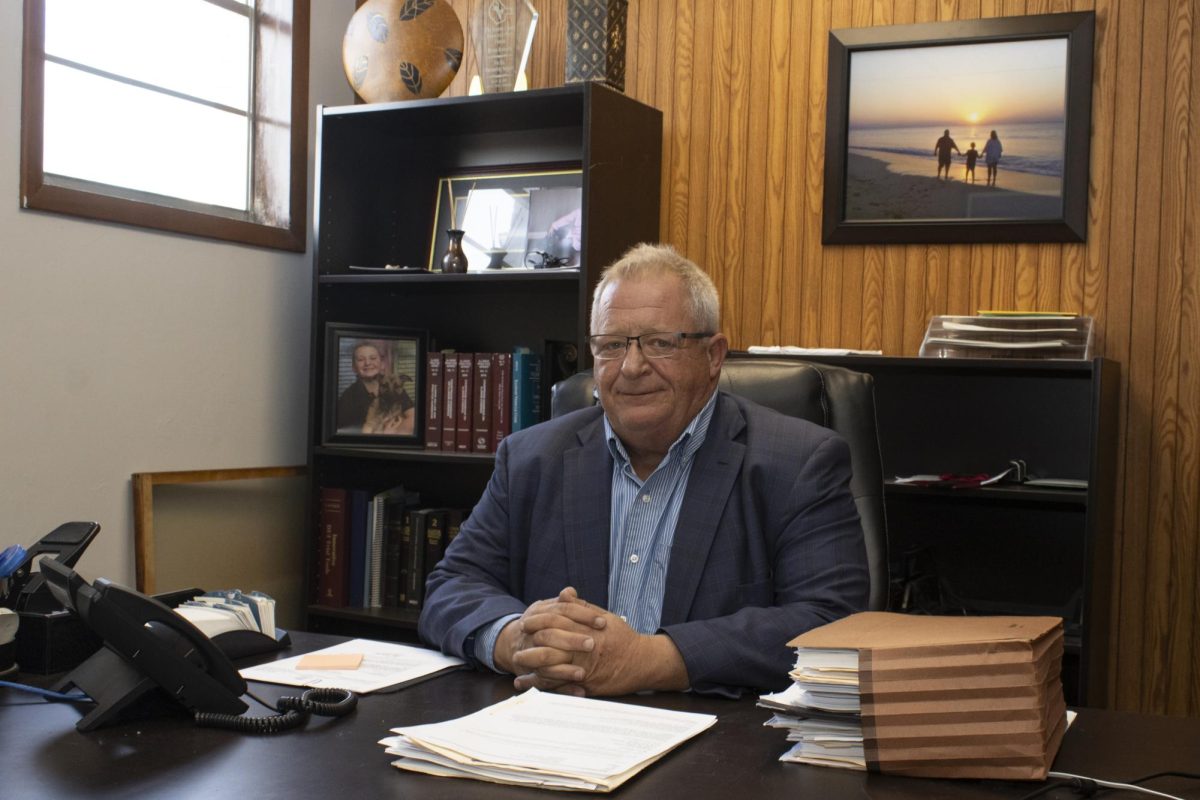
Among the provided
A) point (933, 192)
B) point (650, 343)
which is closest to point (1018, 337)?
point (933, 192)

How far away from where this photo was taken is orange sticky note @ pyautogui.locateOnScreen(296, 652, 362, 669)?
4.75 ft

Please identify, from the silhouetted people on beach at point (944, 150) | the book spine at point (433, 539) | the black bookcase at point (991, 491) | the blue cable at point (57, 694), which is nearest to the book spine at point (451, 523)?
the book spine at point (433, 539)

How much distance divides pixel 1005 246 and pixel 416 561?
1684mm

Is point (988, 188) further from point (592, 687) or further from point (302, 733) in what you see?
point (302, 733)

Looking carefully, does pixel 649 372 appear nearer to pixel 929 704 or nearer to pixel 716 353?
pixel 716 353

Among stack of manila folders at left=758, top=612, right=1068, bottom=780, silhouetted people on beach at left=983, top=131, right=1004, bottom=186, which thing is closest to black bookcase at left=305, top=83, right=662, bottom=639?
silhouetted people on beach at left=983, top=131, right=1004, bottom=186

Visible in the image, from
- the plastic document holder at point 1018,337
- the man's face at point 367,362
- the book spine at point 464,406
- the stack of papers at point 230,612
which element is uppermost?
the plastic document holder at point 1018,337

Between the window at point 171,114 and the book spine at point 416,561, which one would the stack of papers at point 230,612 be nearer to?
the window at point 171,114

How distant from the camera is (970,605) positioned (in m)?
2.79

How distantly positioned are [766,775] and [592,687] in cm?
38

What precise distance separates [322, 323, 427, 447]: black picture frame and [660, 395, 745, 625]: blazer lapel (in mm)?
1451

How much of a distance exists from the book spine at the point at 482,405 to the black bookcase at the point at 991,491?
2.83ft

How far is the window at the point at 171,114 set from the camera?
2672 millimetres

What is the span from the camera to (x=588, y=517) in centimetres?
187
